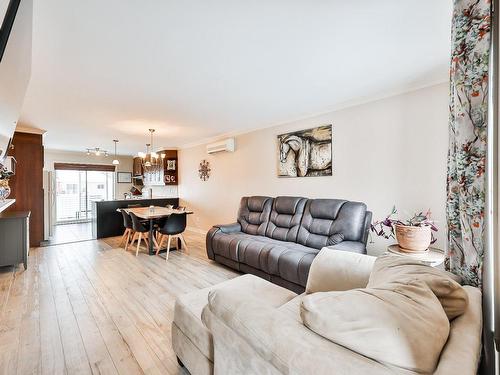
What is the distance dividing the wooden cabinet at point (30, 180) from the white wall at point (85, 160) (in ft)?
10.1

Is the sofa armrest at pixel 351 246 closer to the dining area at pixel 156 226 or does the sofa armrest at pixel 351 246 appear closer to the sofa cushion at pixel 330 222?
the sofa cushion at pixel 330 222

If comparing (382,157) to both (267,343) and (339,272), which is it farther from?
(267,343)

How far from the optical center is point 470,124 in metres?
1.19

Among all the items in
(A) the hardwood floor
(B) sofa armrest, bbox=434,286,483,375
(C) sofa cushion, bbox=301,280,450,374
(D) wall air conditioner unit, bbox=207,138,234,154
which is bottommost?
→ (A) the hardwood floor

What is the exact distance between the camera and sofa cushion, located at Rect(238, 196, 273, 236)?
3.78 metres

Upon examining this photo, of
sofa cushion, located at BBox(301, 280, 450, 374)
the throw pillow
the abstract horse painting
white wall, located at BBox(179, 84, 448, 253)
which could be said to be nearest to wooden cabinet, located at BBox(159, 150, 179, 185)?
white wall, located at BBox(179, 84, 448, 253)

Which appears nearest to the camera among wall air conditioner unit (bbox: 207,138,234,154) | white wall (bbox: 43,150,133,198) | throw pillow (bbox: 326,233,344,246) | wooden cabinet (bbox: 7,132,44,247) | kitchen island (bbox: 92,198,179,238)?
throw pillow (bbox: 326,233,344,246)

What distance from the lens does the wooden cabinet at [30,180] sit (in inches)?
176

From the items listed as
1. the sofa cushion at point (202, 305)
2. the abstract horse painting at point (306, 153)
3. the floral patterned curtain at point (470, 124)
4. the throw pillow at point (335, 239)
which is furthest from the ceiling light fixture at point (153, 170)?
the floral patterned curtain at point (470, 124)

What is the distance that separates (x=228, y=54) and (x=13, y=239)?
12.2 ft

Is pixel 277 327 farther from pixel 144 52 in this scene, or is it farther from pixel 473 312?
pixel 144 52

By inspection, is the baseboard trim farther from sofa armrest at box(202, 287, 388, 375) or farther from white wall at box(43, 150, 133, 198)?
sofa armrest at box(202, 287, 388, 375)

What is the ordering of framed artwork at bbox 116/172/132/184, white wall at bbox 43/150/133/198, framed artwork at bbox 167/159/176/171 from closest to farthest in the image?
framed artwork at bbox 167/159/176/171 < white wall at bbox 43/150/133/198 < framed artwork at bbox 116/172/132/184

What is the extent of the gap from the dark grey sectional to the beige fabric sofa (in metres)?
1.02
